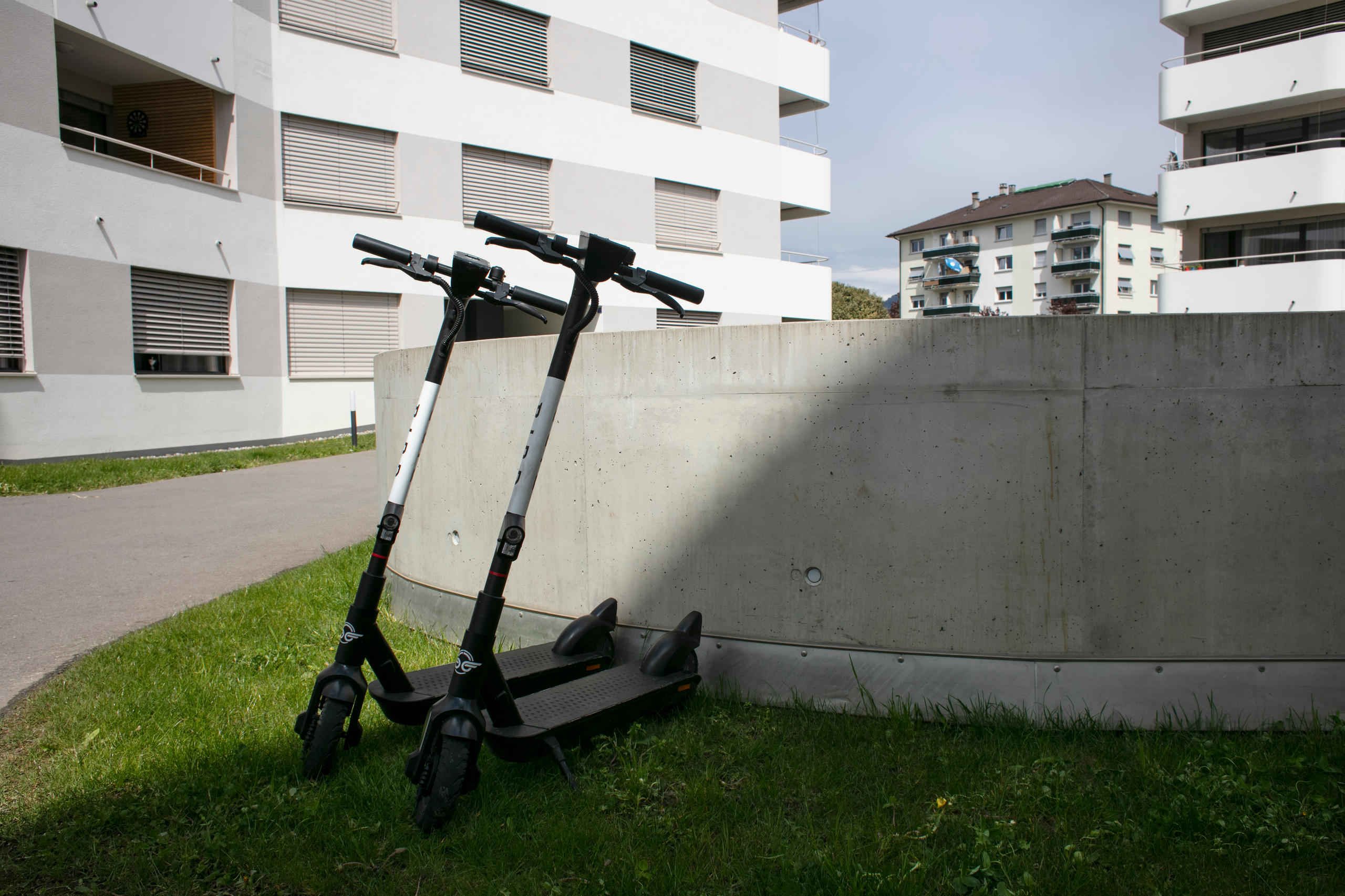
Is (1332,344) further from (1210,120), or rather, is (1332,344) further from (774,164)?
(1210,120)

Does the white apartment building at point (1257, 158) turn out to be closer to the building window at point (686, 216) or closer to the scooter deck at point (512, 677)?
the building window at point (686, 216)

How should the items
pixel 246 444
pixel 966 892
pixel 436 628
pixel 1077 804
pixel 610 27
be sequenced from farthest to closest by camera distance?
pixel 610 27
pixel 246 444
pixel 436 628
pixel 1077 804
pixel 966 892

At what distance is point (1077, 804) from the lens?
272cm

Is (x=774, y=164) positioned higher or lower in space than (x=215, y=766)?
higher

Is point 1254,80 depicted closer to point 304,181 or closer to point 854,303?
point 304,181

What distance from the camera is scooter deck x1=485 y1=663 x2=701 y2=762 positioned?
2.86 meters

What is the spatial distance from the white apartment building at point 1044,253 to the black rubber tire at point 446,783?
66.9 meters

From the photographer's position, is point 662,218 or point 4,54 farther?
point 662,218

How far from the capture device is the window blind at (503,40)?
63.5ft

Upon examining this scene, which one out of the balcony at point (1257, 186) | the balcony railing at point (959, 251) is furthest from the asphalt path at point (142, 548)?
the balcony railing at point (959, 251)

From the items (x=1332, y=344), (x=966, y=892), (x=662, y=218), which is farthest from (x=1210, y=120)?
(x=966, y=892)

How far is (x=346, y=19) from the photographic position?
57.2ft

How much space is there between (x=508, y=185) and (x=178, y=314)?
25.8ft

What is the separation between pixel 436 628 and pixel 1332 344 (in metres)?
4.24
